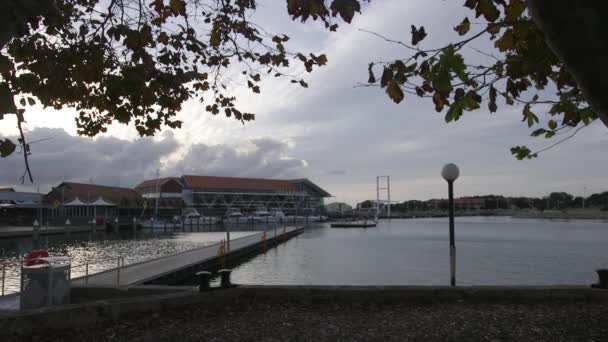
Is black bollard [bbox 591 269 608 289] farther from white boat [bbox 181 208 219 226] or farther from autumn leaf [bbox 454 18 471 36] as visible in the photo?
white boat [bbox 181 208 219 226]

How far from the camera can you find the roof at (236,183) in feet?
352

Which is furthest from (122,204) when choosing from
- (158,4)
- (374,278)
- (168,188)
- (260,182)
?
(158,4)

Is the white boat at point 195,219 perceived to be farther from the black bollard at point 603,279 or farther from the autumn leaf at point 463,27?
the autumn leaf at point 463,27

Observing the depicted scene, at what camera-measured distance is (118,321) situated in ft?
21.1

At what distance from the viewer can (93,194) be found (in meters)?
83.0

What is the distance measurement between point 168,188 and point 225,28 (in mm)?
97935

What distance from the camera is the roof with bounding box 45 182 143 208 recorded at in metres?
78.2

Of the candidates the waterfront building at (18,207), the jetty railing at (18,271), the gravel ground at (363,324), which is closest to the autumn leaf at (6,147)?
the gravel ground at (363,324)

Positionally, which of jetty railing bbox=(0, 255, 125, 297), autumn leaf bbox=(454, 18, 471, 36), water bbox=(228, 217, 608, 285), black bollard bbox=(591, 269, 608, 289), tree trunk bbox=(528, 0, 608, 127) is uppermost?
autumn leaf bbox=(454, 18, 471, 36)

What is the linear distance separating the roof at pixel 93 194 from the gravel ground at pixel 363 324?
7926 centimetres

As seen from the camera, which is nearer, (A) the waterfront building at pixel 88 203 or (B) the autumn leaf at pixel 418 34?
(B) the autumn leaf at pixel 418 34

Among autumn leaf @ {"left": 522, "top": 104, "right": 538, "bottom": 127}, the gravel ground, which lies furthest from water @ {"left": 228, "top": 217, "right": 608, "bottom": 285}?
autumn leaf @ {"left": 522, "top": 104, "right": 538, "bottom": 127}

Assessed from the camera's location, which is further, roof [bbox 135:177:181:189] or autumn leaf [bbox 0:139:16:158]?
roof [bbox 135:177:181:189]

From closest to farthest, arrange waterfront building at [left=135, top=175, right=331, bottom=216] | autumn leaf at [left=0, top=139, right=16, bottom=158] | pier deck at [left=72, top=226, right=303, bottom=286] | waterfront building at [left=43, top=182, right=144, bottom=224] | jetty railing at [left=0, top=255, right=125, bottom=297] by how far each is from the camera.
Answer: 1. autumn leaf at [left=0, top=139, right=16, bottom=158]
2. pier deck at [left=72, top=226, right=303, bottom=286]
3. jetty railing at [left=0, top=255, right=125, bottom=297]
4. waterfront building at [left=43, top=182, right=144, bottom=224]
5. waterfront building at [left=135, top=175, right=331, bottom=216]
